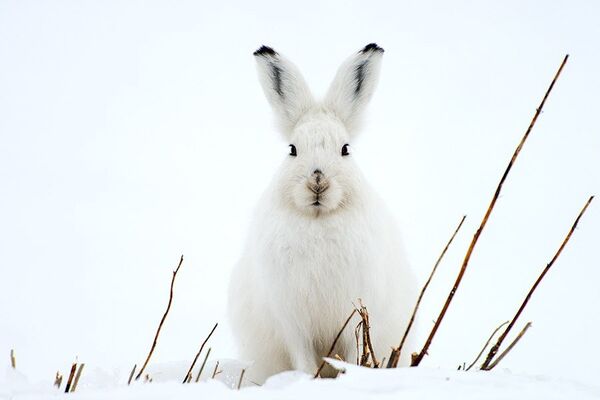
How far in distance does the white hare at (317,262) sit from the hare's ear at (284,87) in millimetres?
190

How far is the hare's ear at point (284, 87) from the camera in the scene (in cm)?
557

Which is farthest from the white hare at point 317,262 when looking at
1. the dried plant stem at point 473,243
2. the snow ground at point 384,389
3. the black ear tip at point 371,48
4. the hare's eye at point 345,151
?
the snow ground at point 384,389

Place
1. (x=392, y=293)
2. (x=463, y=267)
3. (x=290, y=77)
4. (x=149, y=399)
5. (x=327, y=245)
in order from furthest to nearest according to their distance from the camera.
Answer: (x=290, y=77)
(x=392, y=293)
(x=327, y=245)
(x=463, y=267)
(x=149, y=399)

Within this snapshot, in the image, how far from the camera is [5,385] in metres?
2.18

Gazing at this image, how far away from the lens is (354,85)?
18.3ft

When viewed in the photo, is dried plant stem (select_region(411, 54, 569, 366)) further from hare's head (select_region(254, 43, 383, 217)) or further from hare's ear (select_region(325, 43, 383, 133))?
hare's ear (select_region(325, 43, 383, 133))

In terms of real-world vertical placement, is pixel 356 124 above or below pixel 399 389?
above

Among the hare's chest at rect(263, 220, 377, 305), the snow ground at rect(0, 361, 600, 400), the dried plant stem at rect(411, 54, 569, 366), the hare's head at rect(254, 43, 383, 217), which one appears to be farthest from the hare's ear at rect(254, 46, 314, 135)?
the snow ground at rect(0, 361, 600, 400)

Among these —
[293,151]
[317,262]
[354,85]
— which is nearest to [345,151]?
[293,151]

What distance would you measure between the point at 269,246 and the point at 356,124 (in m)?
1.63

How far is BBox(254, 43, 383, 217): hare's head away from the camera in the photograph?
473 cm

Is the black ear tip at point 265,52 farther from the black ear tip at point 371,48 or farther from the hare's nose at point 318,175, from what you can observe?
the hare's nose at point 318,175

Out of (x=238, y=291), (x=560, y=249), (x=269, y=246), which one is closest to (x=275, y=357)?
(x=238, y=291)

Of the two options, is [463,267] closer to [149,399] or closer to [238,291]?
[149,399]
